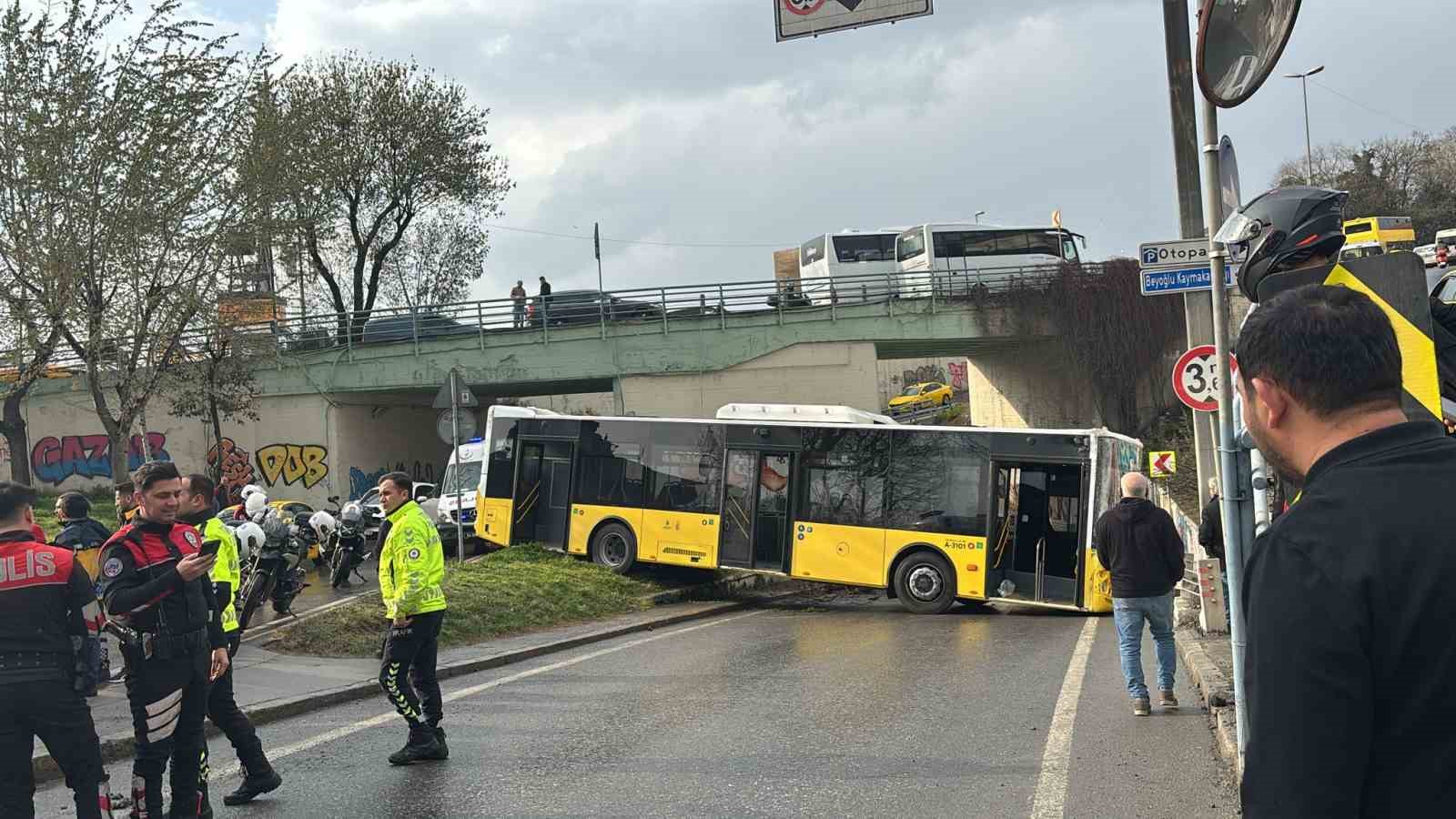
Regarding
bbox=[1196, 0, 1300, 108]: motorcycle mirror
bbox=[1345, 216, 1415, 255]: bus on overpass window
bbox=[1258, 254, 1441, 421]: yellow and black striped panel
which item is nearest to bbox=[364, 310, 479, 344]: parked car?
bbox=[1345, 216, 1415, 255]: bus on overpass window

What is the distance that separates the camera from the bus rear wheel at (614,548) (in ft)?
71.6

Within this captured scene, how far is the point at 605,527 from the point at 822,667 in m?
10.1

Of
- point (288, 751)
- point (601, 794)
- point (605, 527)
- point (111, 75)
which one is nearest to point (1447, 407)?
point (601, 794)

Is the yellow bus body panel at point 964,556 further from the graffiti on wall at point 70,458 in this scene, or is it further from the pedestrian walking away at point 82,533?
the graffiti on wall at point 70,458

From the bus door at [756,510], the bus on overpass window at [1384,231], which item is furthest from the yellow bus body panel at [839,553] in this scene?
the bus on overpass window at [1384,231]

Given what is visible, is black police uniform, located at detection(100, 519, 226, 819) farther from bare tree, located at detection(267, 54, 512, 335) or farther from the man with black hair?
bare tree, located at detection(267, 54, 512, 335)

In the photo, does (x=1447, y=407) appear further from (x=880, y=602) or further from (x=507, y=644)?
A: (x=880, y=602)

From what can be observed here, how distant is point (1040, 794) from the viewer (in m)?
7.11

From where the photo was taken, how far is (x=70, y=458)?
125 ft

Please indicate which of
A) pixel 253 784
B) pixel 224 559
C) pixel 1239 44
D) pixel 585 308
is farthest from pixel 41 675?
pixel 585 308

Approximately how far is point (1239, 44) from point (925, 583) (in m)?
15.3

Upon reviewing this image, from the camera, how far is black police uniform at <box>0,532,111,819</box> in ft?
19.2

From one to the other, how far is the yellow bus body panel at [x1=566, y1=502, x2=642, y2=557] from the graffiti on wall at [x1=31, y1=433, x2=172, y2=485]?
2014cm

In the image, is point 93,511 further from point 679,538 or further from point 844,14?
point 844,14
